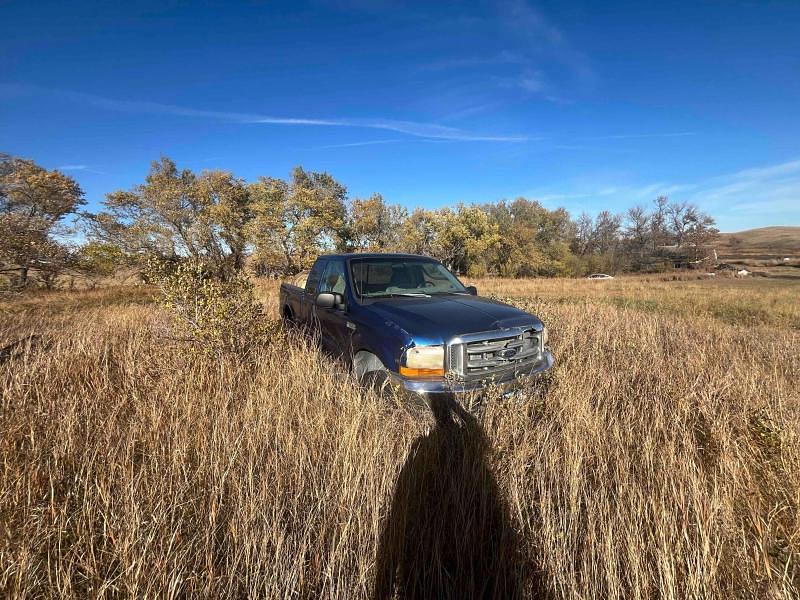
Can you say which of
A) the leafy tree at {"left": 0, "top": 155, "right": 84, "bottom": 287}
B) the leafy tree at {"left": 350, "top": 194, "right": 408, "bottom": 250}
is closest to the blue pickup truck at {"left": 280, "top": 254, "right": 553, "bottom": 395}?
the leafy tree at {"left": 0, "top": 155, "right": 84, "bottom": 287}

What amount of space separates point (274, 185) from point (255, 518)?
103 feet

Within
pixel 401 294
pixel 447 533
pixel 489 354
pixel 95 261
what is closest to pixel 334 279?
pixel 401 294

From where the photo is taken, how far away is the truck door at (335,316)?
13.7 ft

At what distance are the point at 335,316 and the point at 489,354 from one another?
2123 millimetres

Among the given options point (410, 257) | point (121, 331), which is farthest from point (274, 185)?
point (410, 257)

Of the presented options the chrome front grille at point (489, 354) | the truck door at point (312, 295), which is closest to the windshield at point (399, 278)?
the truck door at point (312, 295)

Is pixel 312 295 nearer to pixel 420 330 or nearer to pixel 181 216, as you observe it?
pixel 420 330

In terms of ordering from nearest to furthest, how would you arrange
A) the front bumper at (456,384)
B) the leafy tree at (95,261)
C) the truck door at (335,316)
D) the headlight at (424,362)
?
the front bumper at (456,384) < the headlight at (424,362) < the truck door at (335,316) < the leafy tree at (95,261)

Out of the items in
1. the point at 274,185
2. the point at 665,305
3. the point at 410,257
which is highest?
the point at 274,185

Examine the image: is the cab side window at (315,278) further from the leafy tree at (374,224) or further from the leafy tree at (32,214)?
the leafy tree at (374,224)

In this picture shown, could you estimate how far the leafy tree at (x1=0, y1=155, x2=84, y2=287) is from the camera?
22.6 ft

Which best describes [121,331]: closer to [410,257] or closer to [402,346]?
[410,257]

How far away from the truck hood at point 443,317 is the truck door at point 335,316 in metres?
0.54

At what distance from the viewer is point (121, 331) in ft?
20.9
